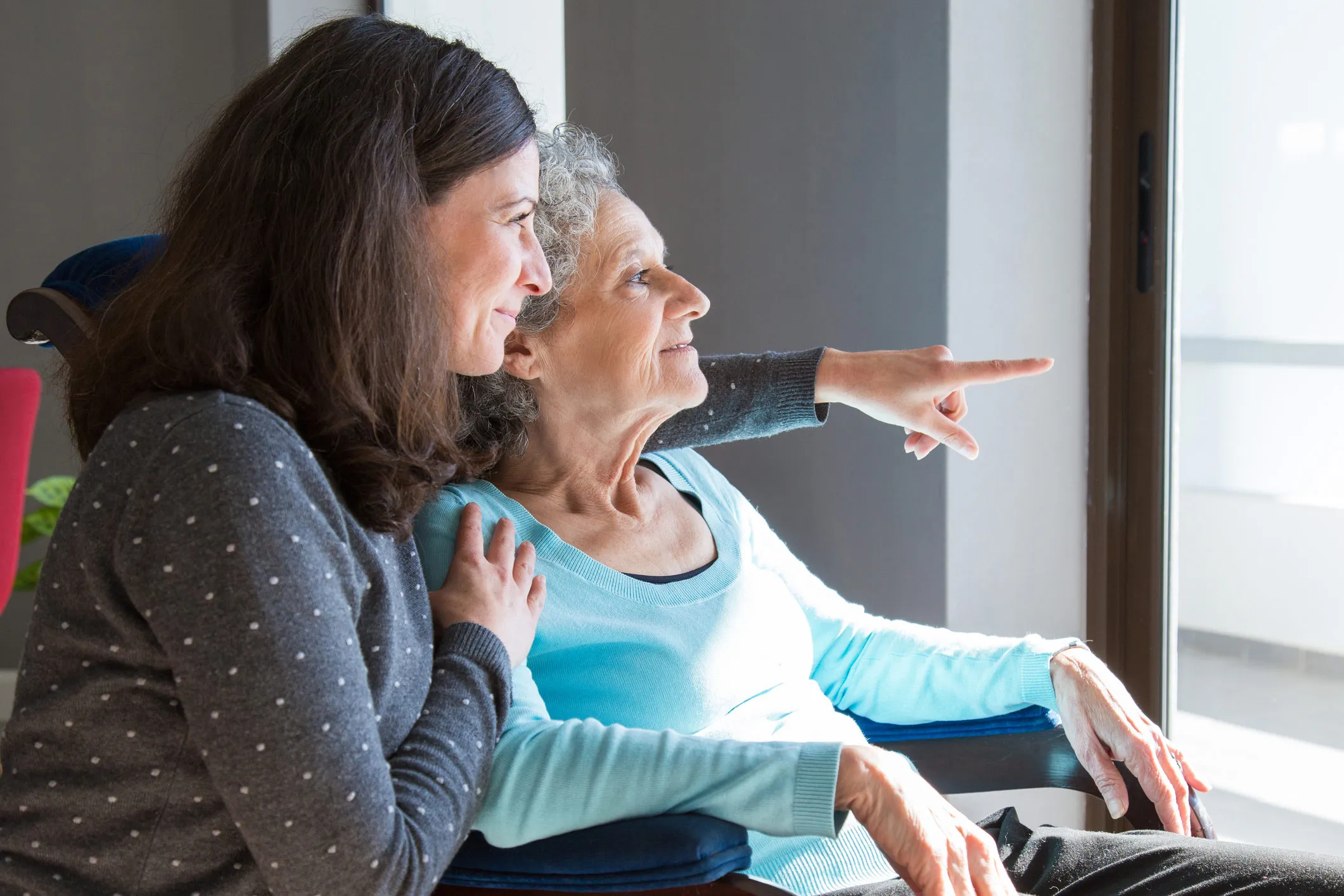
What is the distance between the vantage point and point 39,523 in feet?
11.3

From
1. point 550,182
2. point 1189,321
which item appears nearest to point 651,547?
point 550,182

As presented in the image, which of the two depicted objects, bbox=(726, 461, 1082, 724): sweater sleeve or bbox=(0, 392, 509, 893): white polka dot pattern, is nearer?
bbox=(0, 392, 509, 893): white polka dot pattern

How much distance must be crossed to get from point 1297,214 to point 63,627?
201cm

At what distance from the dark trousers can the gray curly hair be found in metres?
0.71

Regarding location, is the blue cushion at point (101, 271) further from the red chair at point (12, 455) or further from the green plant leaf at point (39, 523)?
the green plant leaf at point (39, 523)

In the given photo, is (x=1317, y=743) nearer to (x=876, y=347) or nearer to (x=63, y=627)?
(x=876, y=347)

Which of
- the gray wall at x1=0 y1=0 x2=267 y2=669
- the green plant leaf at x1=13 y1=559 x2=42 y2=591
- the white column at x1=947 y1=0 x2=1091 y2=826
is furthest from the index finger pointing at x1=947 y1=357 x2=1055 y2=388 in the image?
the gray wall at x1=0 y1=0 x2=267 y2=669

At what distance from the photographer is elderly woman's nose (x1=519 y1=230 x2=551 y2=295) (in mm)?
1287

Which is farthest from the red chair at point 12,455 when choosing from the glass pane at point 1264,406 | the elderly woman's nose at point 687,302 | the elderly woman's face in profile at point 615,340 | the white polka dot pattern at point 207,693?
the glass pane at point 1264,406

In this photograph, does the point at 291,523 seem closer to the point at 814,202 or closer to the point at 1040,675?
the point at 1040,675

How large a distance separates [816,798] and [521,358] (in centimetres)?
72

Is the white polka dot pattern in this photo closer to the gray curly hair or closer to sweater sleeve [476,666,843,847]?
sweater sleeve [476,666,843,847]

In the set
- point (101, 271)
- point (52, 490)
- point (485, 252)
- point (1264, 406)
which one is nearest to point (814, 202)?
point (1264, 406)

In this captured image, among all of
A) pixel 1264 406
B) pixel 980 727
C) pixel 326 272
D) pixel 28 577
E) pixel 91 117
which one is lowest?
pixel 28 577
